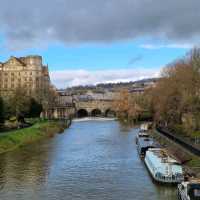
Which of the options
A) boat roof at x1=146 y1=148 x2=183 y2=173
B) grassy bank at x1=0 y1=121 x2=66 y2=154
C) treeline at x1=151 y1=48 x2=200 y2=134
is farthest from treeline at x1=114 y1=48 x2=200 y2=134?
grassy bank at x1=0 y1=121 x2=66 y2=154

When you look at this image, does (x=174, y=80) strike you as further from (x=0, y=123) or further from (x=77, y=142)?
(x=0, y=123)

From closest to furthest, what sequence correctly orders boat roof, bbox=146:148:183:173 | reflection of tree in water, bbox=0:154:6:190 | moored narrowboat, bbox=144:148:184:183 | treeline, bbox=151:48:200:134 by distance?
moored narrowboat, bbox=144:148:184:183, boat roof, bbox=146:148:183:173, reflection of tree in water, bbox=0:154:6:190, treeline, bbox=151:48:200:134

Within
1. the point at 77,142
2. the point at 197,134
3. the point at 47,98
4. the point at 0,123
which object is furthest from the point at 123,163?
the point at 47,98

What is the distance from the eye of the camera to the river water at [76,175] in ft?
119

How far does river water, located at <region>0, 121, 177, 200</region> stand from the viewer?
36.2 metres

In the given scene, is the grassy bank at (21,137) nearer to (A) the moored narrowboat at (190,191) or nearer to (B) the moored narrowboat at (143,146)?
(B) the moored narrowboat at (143,146)

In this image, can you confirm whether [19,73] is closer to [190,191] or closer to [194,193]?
[190,191]

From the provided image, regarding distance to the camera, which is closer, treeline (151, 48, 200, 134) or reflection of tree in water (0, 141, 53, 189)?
reflection of tree in water (0, 141, 53, 189)

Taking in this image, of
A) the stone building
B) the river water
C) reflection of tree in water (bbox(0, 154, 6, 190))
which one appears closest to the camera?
the river water

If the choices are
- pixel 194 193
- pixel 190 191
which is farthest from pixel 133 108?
pixel 194 193

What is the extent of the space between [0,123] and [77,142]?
16.4 meters

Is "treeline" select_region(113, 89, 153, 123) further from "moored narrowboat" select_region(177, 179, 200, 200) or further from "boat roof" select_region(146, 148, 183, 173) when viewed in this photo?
"moored narrowboat" select_region(177, 179, 200, 200)

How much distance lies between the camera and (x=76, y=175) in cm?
4500

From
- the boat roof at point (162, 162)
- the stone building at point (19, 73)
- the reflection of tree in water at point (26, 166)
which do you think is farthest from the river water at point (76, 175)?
the stone building at point (19, 73)
